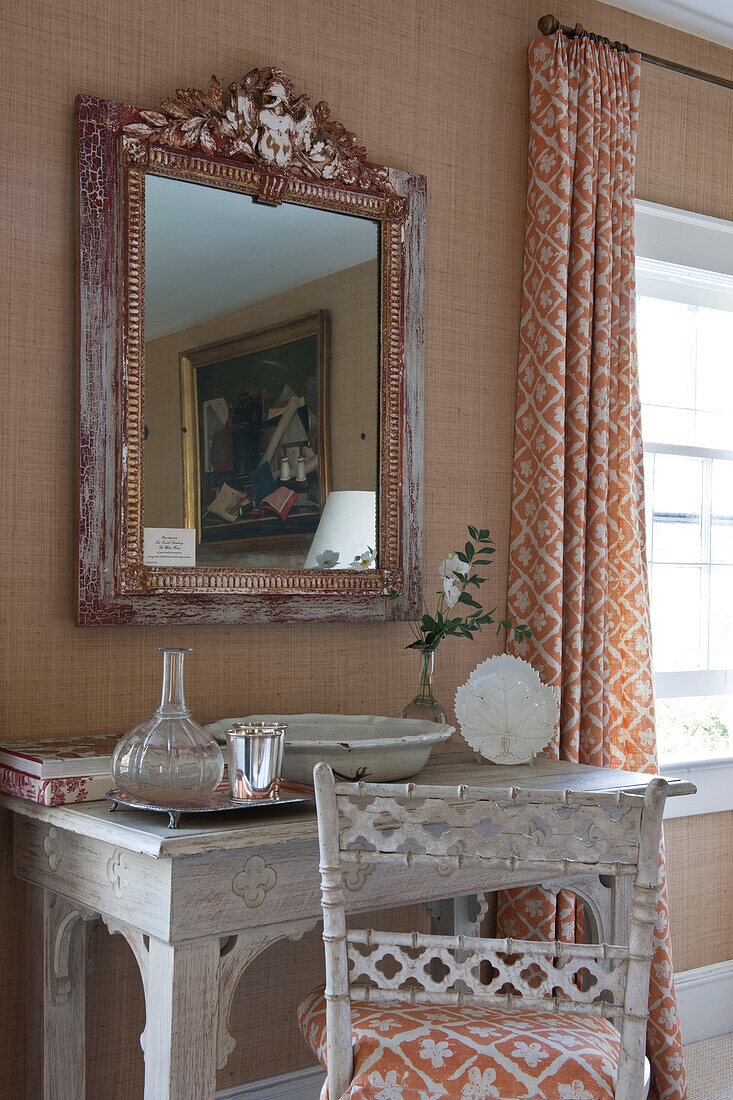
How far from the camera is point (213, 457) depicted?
6.96ft

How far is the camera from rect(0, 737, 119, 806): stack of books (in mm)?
1665

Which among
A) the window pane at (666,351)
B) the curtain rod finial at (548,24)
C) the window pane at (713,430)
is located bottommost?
the window pane at (713,430)

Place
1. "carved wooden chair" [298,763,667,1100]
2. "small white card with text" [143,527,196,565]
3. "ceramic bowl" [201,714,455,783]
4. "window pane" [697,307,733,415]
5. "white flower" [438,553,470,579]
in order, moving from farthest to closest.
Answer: "window pane" [697,307,733,415], "white flower" [438,553,470,579], "small white card with text" [143,527,196,565], "ceramic bowl" [201,714,455,783], "carved wooden chair" [298,763,667,1100]

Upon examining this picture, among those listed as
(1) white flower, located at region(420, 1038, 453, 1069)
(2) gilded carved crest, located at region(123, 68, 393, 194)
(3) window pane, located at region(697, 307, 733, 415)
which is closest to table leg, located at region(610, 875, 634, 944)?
(1) white flower, located at region(420, 1038, 453, 1069)

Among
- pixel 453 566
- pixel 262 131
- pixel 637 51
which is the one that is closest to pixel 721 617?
pixel 453 566

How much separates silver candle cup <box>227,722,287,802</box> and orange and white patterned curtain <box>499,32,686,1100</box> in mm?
1088

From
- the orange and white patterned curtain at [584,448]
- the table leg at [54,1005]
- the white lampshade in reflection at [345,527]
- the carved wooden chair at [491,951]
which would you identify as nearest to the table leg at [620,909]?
the orange and white patterned curtain at [584,448]

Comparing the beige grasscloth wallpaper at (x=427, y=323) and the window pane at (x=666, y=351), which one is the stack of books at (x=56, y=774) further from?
the window pane at (x=666, y=351)

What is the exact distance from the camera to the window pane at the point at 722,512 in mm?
3273

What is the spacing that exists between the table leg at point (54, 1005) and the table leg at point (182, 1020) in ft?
1.12

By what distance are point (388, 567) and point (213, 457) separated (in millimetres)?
487

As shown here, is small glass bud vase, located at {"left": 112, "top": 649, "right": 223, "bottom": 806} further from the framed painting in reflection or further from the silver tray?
the framed painting in reflection

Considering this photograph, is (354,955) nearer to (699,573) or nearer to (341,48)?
(341,48)

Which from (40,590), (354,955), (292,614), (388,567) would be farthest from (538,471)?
(354,955)
